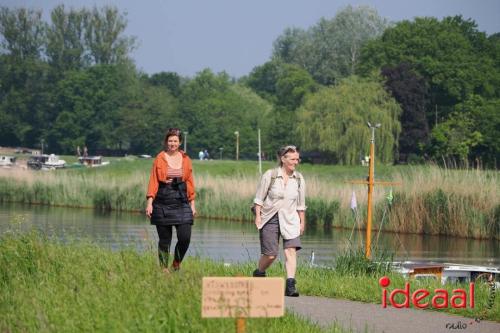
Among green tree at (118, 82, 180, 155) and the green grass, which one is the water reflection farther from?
green tree at (118, 82, 180, 155)

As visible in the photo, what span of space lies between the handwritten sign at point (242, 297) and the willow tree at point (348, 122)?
204ft

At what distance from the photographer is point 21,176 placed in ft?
186

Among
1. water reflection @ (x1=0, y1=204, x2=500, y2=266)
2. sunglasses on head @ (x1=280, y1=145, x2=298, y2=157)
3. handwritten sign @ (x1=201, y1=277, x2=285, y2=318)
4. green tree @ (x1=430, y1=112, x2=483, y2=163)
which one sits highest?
green tree @ (x1=430, y1=112, x2=483, y2=163)

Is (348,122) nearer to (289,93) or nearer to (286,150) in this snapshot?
(289,93)

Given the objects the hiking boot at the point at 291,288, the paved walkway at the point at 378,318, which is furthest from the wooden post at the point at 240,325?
the hiking boot at the point at 291,288

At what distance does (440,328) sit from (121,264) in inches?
133

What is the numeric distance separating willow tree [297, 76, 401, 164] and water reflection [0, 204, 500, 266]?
2894cm

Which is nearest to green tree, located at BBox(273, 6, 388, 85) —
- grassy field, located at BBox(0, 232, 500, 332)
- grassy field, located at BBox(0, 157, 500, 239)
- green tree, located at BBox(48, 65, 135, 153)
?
green tree, located at BBox(48, 65, 135, 153)

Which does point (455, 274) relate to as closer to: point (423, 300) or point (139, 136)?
point (423, 300)

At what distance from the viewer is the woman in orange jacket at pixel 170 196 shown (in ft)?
44.4

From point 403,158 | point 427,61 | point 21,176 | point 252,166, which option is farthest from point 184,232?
point 427,61

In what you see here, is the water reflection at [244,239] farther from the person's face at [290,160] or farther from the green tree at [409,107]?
the green tree at [409,107]

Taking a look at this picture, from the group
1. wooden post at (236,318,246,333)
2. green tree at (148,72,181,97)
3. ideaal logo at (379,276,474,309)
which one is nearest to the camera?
wooden post at (236,318,246,333)

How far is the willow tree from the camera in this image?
72.5 metres
